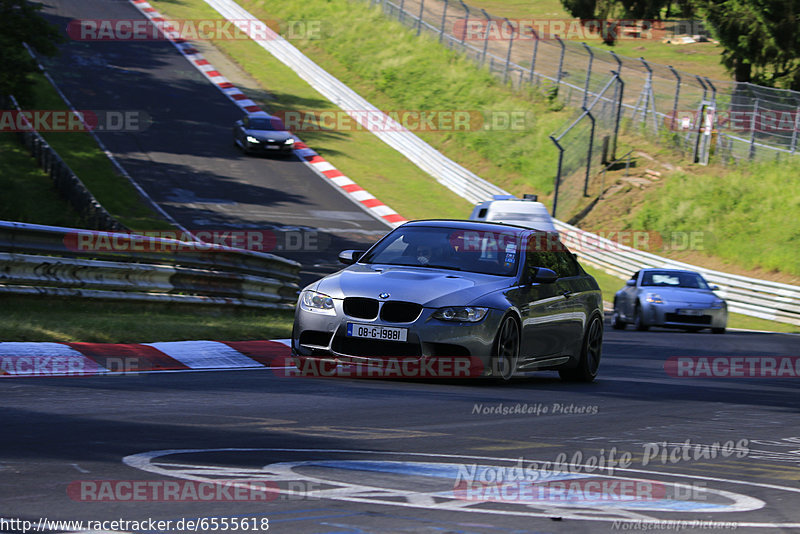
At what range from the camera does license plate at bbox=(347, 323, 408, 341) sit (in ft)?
28.0

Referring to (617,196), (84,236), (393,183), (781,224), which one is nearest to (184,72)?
(393,183)

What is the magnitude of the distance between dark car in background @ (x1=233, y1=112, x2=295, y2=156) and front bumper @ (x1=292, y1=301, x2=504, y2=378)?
2780cm

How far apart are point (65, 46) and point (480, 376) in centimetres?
4319

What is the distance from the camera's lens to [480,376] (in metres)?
8.96

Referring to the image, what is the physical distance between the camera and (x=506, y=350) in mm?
9125

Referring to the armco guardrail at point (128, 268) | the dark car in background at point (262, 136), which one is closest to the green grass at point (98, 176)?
the dark car in background at point (262, 136)

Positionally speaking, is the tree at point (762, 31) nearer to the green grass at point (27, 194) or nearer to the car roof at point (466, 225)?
the green grass at point (27, 194)

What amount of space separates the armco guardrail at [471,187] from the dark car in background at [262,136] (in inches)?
216

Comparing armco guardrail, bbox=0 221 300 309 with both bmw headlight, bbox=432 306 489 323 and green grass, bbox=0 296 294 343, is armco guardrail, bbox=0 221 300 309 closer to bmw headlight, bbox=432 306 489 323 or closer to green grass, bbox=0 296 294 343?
green grass, bbox=0 296 294 343

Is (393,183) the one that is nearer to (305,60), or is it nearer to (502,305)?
(305,60)

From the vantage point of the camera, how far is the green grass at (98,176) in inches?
1042

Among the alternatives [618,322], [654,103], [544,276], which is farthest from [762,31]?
[544,276]

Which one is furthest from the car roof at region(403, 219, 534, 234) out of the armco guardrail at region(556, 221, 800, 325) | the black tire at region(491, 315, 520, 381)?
the armco guardrail at region(556, 221, 800, 325)

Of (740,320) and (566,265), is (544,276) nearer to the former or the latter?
(566,265)
